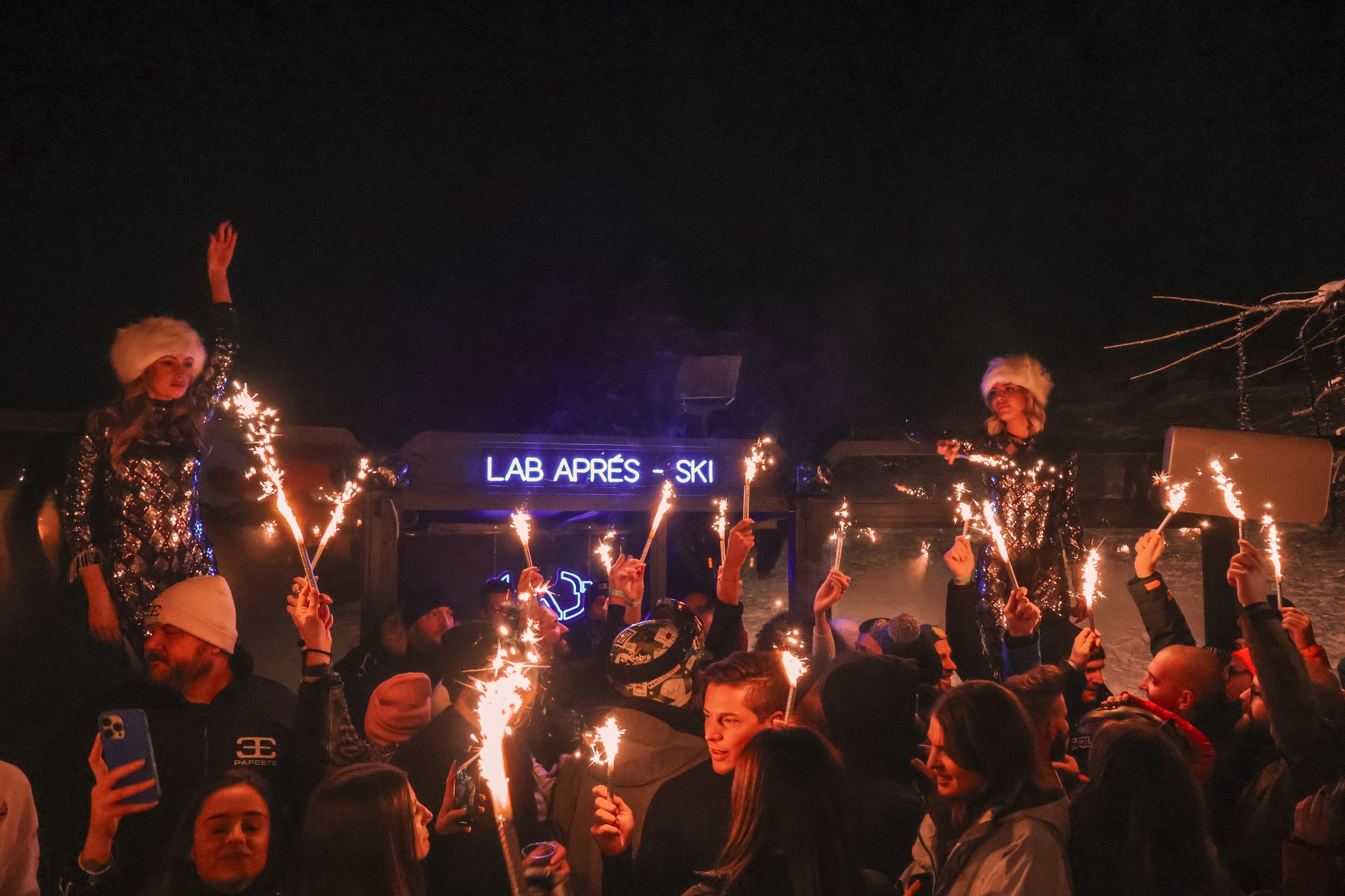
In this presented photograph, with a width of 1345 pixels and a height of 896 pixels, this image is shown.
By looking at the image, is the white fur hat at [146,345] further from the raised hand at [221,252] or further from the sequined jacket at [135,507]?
the raised hand at [221,252]

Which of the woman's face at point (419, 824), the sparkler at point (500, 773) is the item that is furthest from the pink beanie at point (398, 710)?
the sparkler at point (500, 773)

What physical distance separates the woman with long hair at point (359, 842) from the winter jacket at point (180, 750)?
0.88 metres

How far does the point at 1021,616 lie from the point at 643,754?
2324 mm

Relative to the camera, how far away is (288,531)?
5.96 metres

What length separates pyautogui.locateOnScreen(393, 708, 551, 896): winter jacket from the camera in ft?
9.71

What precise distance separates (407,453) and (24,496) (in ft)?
7.57

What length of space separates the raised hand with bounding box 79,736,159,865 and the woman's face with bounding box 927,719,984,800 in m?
2.58

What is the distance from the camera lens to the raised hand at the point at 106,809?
2.71 m

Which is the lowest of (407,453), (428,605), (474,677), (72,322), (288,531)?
(428,605)

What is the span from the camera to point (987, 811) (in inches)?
96.1

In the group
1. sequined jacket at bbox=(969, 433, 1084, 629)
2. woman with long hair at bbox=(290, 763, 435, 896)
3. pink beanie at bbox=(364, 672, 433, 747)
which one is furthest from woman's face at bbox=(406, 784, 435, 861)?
sequined jacket at bbox=(969, 433, 1084, 629)

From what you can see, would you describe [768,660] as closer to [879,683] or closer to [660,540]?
[879,683]

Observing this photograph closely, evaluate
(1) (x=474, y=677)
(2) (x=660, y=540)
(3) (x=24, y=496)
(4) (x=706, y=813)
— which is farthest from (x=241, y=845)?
(2) (x=660, y=540)

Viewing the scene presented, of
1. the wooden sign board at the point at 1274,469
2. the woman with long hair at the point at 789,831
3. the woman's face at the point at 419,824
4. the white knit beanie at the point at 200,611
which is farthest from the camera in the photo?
the wooden sign board at the point at 1274,469
